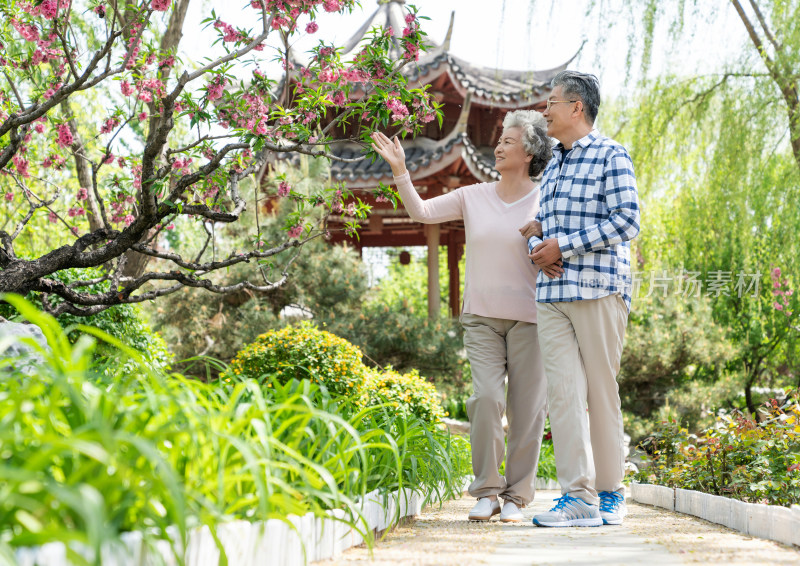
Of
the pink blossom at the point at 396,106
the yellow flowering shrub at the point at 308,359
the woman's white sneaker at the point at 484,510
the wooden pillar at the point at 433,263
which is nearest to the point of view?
the woman's white sneaker at the point at 484,510

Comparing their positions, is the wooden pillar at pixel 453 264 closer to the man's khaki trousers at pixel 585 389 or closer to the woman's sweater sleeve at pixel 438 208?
the woman's sweater sleeve at pixel 438 208

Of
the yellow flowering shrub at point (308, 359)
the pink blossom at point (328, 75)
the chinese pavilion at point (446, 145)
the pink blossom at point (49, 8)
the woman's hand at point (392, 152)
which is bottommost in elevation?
the yellow flowering shrub at point (308, 359)

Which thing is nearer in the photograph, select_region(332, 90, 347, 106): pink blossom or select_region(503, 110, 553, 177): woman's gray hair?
select_region(503, 110, 553, 177): woman's gray hair

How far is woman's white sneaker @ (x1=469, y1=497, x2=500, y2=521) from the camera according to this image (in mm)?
2613

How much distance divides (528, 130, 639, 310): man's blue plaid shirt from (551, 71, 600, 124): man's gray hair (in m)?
0.10

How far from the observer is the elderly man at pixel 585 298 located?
8.23ft

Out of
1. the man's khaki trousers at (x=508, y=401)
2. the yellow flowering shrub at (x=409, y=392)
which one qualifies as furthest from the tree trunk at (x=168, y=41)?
the man's khaki trousers at (x=508, y=401)

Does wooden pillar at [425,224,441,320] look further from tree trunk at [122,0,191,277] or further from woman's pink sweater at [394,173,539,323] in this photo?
woman's pink sweater at [394,173,539,323]

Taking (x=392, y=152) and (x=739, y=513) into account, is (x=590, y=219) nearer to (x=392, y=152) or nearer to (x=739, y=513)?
(x=392, y=152)

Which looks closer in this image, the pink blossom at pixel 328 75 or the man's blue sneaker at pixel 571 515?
the man's blue sneaker at pixel 571 515

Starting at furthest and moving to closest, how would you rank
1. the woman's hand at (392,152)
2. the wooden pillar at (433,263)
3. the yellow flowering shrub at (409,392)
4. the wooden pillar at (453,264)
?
the wooden pillar at (453,264), the wooden pillar at (433,263), the yellow flowering shrub at (409,392), the woman's hand at (392,152)

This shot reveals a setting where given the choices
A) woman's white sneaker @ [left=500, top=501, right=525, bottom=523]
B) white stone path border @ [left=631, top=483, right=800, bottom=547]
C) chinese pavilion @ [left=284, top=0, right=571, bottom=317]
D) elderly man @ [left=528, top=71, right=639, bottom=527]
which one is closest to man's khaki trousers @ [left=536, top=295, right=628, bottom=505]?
elderly man @ [left=528, top=71, right=639, bottom=527]

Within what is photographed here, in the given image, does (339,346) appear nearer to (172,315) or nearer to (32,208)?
(32,208)

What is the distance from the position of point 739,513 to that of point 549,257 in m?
1.01
